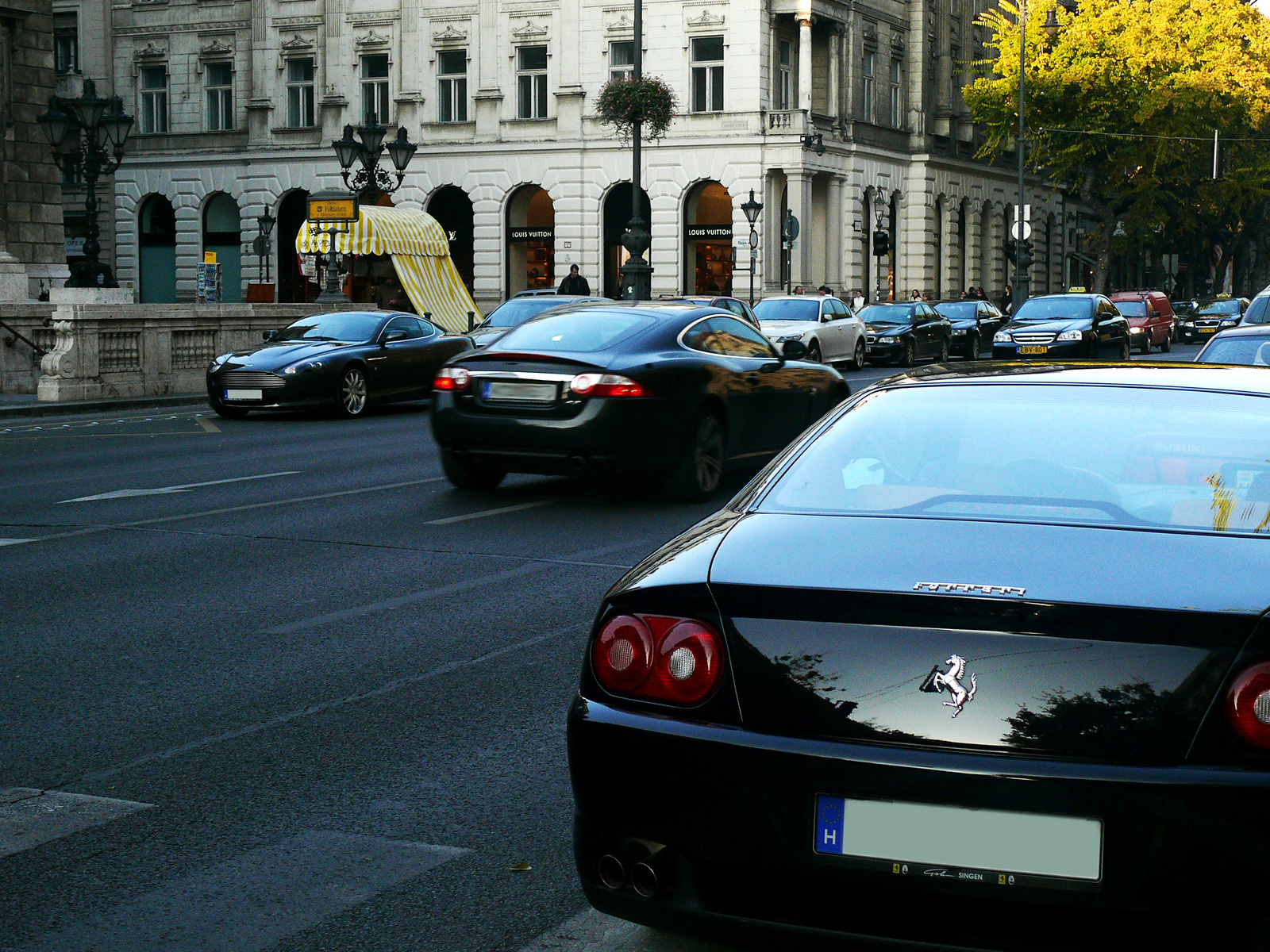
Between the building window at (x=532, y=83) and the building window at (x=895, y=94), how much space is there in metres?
13.4

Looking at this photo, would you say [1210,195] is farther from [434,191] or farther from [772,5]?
[434,191]

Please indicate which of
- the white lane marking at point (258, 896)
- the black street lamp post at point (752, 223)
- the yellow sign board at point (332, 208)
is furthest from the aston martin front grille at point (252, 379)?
the black street lamp post at point (752, 223)

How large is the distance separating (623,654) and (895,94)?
60.4 meters

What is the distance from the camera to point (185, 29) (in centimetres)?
5978

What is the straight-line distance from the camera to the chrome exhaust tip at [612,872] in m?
3.37

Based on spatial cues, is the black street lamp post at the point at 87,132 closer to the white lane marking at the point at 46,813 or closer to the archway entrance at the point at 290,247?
the white lane marking at the point at 46,813

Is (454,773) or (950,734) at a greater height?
(950,734)

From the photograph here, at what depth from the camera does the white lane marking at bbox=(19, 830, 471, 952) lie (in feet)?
12.8

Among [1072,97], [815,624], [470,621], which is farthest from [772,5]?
[815,624]

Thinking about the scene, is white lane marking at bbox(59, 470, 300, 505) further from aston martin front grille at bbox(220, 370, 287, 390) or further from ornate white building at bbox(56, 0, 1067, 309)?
ornate white building at bbox(56, 0, 1067, 309)

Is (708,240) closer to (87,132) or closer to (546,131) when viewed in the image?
(546,131)

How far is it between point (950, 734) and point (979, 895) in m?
0.29

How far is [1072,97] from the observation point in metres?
58.7

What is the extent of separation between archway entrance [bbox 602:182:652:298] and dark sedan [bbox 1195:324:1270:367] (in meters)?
40.6
